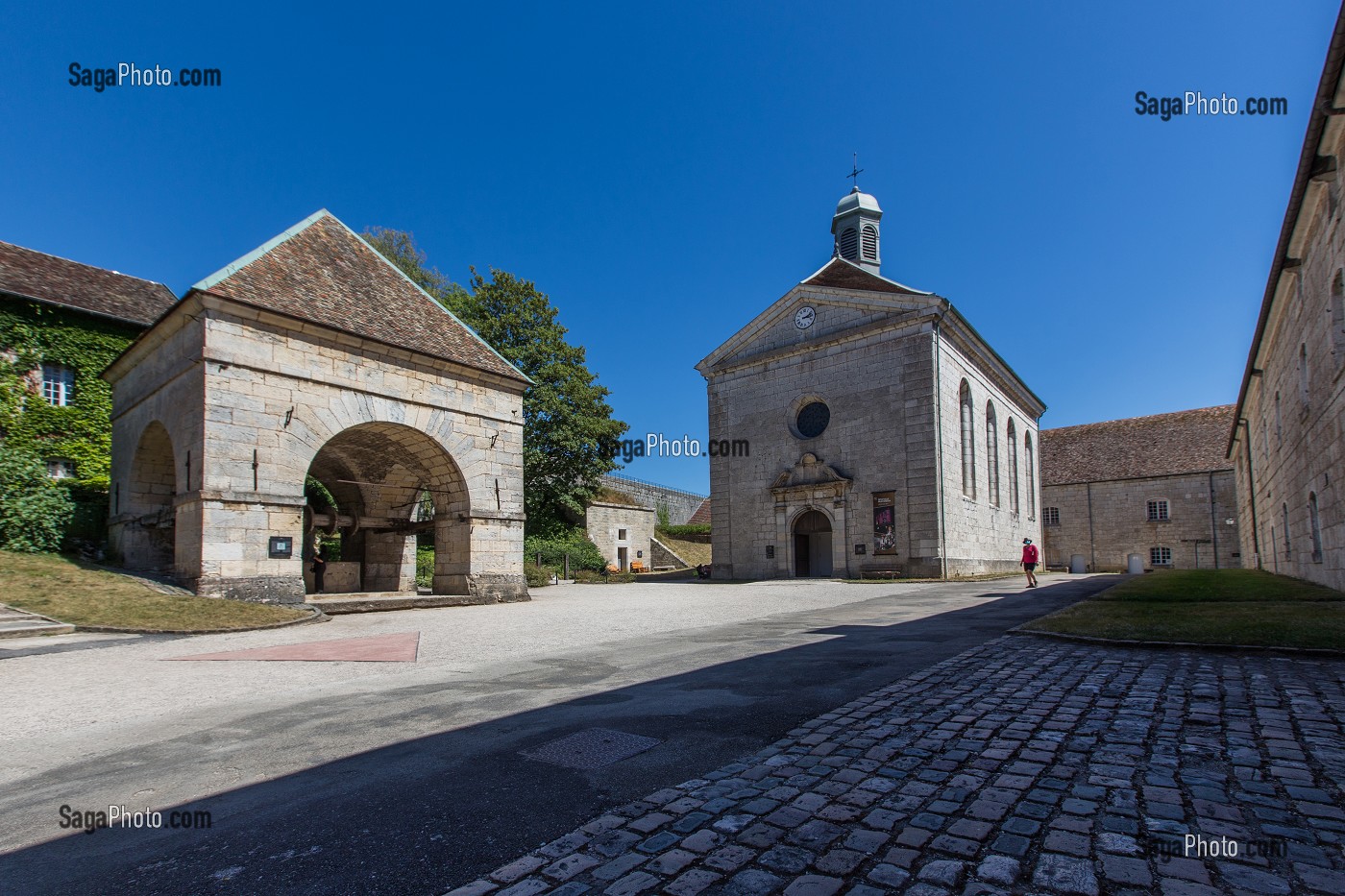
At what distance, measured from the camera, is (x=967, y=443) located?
1062 inches

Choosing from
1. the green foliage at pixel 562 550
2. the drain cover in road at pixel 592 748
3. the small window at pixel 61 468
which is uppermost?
the small window at pixel 61 468

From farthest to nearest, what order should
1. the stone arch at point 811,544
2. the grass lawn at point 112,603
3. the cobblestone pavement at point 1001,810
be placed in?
the stone arch at point 811,544 → the grass lawn at point 112,603 → the cobblestone pavement at point 1001,810

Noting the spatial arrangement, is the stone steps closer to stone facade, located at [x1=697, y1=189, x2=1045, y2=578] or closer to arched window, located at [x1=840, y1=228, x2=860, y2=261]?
stone facade, located at [x1=697, y1=189, x2=1045, y2=578]

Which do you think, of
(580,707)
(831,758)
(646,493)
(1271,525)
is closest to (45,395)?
(580,707)

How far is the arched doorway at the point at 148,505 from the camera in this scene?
15.3m

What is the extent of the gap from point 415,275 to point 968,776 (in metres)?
35.1

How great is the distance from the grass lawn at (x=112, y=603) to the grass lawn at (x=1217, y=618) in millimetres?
11432

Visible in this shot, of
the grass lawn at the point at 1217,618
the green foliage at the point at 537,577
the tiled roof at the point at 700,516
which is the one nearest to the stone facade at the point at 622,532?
the green foliage at the point at 537,577

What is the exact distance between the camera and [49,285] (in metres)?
19.2

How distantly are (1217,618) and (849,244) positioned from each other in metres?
26.7

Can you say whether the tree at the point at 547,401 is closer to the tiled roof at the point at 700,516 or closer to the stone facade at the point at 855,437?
the stone facade at the point at 855,437

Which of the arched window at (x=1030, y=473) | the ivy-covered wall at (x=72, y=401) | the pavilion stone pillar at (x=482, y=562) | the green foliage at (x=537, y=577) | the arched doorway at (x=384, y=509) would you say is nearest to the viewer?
the pavilion stone pillar at (x=482, y=562)

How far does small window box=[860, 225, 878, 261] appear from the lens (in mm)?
31859

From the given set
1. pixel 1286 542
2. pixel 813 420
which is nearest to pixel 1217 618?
pixel 1286 542
